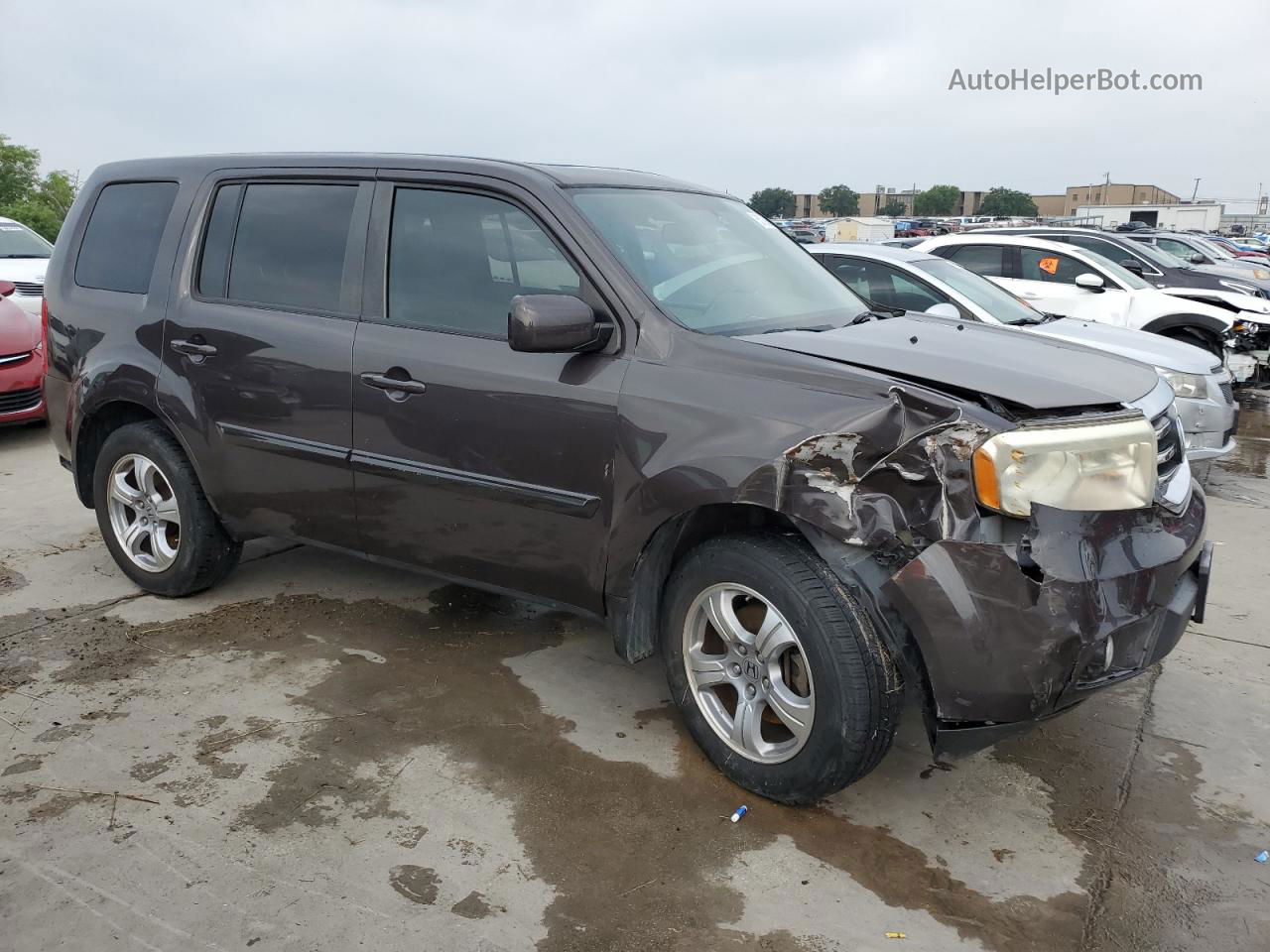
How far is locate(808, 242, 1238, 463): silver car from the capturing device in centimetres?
679

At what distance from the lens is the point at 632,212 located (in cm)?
372

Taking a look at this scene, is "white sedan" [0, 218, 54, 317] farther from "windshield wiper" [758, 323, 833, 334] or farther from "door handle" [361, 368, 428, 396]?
"windshield wiper" [758, 323, 833, 334]

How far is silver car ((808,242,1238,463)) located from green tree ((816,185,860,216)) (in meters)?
132

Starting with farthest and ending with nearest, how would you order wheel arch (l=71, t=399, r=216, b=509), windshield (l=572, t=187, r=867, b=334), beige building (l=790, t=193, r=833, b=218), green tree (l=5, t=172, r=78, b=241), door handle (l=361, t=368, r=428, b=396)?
beige building (l=790, t=193, r=833, b=218)
green tree (l=5, t=172, r=78, b=241)
wheel arch (l=71, t=399, r=216, b=509)
door handle (l=361, t=368, r=428, b=396)
windshield (l=572, t=187, r=867, b=334)

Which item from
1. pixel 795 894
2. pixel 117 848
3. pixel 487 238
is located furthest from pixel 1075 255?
pixel 117 848

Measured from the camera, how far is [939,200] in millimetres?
129750

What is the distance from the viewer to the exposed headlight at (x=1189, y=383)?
22.3 ft

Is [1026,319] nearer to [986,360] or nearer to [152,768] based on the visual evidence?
[986,360]

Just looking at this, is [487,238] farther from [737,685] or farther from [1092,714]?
[1092,714]

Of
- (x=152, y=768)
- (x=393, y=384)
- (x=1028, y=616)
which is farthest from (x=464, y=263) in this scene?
(x=1028, y=616)

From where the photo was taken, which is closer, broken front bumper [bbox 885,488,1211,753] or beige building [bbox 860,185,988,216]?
broken front bumper [bbox 885,488,1211,753]

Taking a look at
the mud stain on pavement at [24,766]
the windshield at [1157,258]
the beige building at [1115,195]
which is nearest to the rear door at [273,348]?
the mud stain on pavement at [24,766]

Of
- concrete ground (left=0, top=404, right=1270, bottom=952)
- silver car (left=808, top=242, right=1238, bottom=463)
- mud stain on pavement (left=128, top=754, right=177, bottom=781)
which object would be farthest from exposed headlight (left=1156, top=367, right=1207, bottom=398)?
mud stain on pavement (left=128, top=754, right=177, bottom=781)

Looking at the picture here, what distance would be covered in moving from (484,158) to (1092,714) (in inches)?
117
